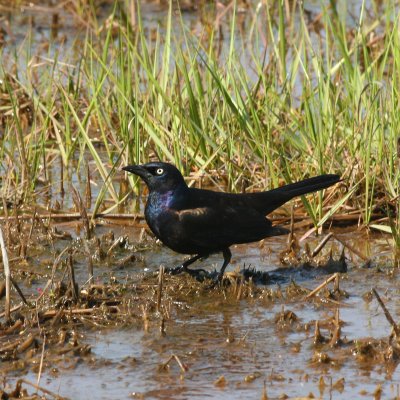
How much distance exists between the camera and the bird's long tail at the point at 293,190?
19.5 feet

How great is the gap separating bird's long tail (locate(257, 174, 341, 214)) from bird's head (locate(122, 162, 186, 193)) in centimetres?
51

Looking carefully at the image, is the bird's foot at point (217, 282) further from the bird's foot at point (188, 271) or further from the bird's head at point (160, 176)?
the bird's head at point (160, 176)

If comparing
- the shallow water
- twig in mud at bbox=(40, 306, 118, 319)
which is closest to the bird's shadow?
the shallow water

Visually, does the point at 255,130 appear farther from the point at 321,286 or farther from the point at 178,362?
the point at 178,362

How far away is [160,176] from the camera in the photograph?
225 inches

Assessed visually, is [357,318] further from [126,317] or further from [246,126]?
[246,126]

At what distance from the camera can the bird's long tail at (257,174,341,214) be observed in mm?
5957

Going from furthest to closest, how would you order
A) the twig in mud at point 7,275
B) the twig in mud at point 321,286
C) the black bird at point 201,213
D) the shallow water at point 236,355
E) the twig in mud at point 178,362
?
1. the black bird at point 201,213
2. the twig in mud at point 321,286
3. the twig in mud at point 7,275
4. the twig in mud at point 178,362
5. the shallow water at point 236,355

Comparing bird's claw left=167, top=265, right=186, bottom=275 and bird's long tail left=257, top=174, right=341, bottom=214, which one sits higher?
bird's long tail left=257, top=174, right=341, bottom=214

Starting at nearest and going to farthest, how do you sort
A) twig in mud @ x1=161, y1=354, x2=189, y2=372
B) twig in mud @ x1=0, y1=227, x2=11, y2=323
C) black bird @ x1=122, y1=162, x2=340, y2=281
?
twig in mud @ x1=161, y1=354, x2=189, y2=372 < twig in mud @ x1=0, y1=227, x2=11, y2=323 < black bird @ x1=122, y1=162, x2=340, y2=281

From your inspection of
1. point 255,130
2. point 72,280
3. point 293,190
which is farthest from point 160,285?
point 255,130

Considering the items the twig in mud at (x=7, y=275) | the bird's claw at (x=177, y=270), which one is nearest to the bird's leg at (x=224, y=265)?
the bird's claw at (x=177, y=270)

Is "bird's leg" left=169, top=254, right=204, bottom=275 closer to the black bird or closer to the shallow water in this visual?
the black bird

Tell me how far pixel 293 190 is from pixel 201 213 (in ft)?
2.03
